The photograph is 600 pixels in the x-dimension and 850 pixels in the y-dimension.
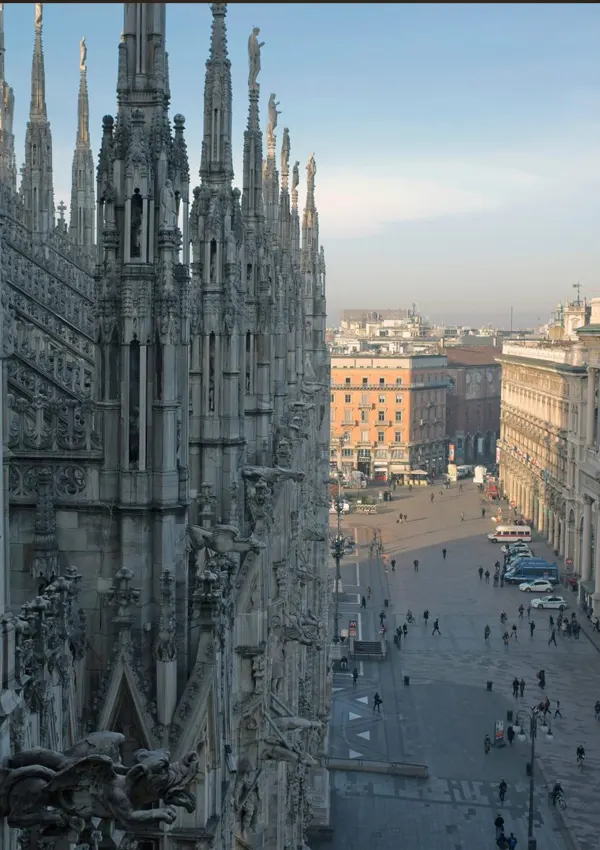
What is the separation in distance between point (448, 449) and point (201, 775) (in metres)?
120

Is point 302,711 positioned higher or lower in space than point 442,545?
higher

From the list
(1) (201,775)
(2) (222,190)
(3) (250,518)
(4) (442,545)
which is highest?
(2) (222,190)

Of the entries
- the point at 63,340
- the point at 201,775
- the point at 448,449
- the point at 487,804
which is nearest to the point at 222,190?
the point at 63,340

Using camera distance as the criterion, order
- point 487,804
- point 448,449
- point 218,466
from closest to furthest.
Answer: point 218,466, point 487,804, point 448,449

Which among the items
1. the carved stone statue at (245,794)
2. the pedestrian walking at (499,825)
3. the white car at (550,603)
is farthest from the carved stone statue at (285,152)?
the white car at (550,603)

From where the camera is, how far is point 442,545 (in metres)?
82.4

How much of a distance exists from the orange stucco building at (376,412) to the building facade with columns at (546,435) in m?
10.8

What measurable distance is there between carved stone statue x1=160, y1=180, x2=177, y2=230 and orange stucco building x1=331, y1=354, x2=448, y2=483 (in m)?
103

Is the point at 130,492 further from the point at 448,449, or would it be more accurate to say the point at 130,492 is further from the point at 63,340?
the point at 448,449

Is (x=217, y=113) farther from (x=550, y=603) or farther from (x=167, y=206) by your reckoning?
(x=550, y=603)

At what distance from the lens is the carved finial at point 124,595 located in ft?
39.9

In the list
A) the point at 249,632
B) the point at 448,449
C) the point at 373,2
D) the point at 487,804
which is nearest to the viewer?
the point at 373,2

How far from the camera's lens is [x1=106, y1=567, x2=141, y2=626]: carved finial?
39.9 feet

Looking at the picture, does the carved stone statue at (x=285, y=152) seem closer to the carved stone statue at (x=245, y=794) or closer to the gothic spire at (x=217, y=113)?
the gothic spire at (x=217, y=113)
